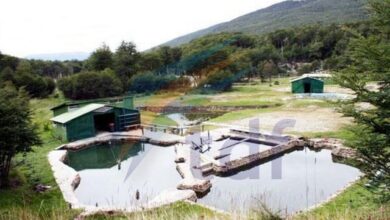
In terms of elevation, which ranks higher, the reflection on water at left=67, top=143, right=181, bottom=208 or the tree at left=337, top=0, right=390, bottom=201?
the tree at left=337, top=0, right=390, bottom=201

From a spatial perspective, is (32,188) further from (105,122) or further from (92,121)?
(105,122)

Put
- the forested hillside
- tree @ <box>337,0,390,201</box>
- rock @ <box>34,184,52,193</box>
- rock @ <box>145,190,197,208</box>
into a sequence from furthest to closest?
1. the forested hillside
2. rock @ <box>34,184,52,193</box>
3. rock @ <box>145,190,197,208</box>
4. tree @ <box>337,0,390,201</box>

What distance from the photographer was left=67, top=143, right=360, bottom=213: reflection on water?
12.2 metres

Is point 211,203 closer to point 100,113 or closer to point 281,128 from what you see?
point 281,128

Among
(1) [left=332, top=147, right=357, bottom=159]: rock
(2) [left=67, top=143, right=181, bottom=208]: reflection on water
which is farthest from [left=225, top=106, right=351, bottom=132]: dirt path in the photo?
(2) [left=67, top=143, right=181, bottom=208]: reflection on water

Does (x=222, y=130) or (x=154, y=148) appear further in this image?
(x=222, y=130)

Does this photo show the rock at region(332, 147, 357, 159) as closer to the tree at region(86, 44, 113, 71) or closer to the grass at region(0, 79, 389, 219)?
the grass at region(0, 79, 389, 219)

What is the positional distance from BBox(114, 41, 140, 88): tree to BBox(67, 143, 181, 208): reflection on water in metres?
26.5

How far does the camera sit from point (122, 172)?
1614cm

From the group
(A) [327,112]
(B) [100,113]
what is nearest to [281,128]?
(A) [327,112]

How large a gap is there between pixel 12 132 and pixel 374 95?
1148 cm

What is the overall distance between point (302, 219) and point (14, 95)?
13667 mm

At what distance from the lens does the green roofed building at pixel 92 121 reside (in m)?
21.8

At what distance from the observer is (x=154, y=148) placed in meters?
20.3
